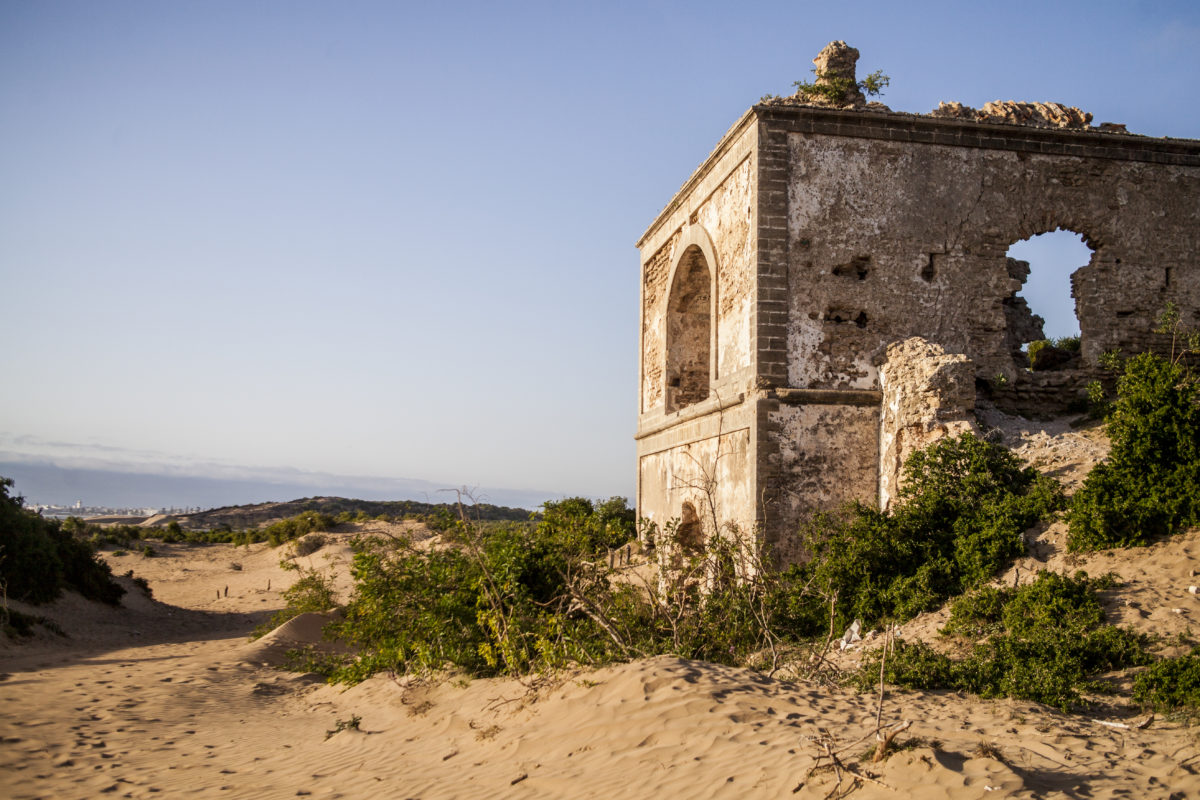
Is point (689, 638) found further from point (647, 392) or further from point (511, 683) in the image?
point (647, 392)

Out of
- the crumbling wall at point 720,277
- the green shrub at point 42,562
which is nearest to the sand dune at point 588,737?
the crumbling wall at point 720,277

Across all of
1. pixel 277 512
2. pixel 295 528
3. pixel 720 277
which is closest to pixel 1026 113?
pixel 720 277

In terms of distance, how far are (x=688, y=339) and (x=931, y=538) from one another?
6970 mm

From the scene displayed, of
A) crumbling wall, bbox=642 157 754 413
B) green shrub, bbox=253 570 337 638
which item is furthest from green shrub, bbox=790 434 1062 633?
green shrub, bbox=253 570 337 638

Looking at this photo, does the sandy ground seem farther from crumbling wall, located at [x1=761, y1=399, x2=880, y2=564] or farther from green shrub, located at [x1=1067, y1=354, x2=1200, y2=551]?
crumbling wall, located at [x1=761, y1=399, x2=880, y2=564]

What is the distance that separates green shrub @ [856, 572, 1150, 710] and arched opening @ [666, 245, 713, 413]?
26.2 feet

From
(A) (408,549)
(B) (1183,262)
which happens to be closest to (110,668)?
(A) (408,549)

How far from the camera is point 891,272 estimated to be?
1177 centimetres

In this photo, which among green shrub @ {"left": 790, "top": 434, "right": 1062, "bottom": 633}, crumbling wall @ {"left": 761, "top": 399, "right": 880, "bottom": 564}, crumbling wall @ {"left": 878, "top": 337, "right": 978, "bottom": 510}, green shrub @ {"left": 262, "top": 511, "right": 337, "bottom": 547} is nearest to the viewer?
green shrub @ {"left": 790, "top": 434, "right": 1062, "bottom": 633}

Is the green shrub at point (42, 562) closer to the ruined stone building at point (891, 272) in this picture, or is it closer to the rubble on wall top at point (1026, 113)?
the ruined stone building at point (891, 272)

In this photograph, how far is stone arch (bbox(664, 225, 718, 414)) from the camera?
15531 mm

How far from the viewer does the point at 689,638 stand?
794cm

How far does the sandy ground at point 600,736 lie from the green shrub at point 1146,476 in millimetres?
237

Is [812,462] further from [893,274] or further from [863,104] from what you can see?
[863,104]
